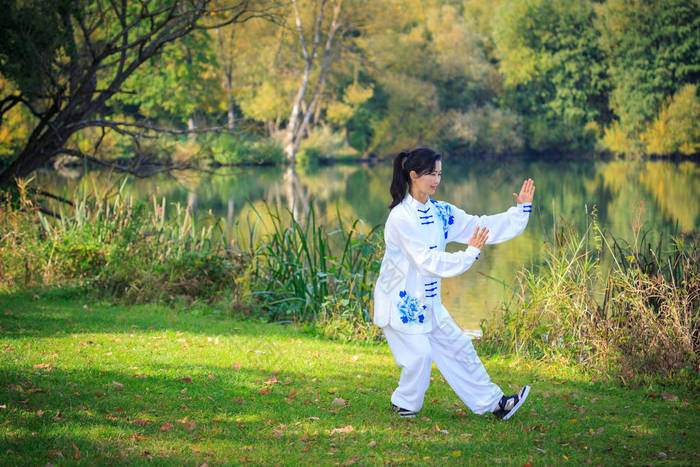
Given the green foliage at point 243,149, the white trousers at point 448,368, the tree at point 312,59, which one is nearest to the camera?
the white trousers at point 448,368

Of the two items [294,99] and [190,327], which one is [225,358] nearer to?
[190,327]

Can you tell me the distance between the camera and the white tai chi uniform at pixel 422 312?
14.5ft

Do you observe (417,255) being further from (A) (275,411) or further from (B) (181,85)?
(B) (181,85)

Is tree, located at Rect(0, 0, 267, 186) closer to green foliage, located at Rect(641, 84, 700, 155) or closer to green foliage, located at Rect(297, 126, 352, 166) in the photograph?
green foliage, located at Rect(297, 126, 352, 166)

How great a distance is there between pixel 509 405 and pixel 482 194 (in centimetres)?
2157

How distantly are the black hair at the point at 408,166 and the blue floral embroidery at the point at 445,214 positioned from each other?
0.77ft

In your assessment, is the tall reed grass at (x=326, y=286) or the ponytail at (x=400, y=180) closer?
the ponytail at (x=400, y=180)

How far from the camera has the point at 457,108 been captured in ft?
153

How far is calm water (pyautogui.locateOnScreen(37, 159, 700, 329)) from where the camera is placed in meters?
12.8

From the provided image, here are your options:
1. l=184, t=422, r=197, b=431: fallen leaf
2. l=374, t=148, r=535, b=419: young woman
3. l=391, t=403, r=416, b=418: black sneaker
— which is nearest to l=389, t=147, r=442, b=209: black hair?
l=374, t=148, r=535, b=419: young woman

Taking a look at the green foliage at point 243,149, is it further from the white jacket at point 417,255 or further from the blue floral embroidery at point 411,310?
the blue floral embroidery at point 411,310

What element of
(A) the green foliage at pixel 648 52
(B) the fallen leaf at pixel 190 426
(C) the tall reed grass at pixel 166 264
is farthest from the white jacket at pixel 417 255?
(A) the green foliage at pixel 648 52

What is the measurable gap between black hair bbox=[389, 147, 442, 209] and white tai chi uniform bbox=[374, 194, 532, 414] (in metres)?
0.07

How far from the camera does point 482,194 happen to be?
84.1 feet
